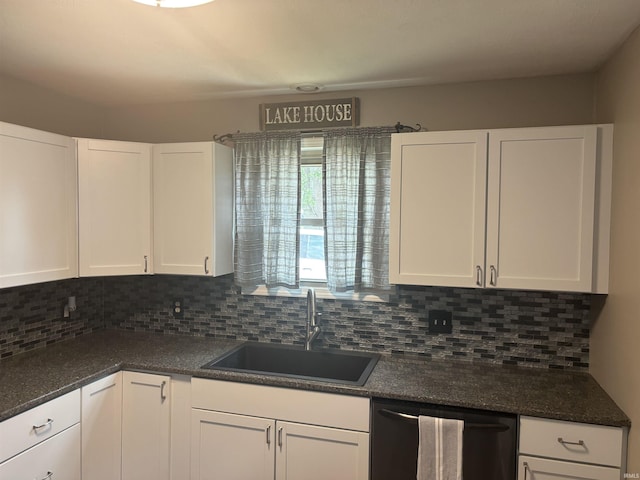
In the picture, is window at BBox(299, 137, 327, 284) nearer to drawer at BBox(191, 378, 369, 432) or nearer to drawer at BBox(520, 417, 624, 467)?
drawer at BBox(191, 378, 369, 432)

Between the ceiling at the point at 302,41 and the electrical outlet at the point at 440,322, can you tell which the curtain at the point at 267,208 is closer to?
the ceiling at the point at 302,41

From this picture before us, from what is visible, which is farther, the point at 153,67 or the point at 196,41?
the point at 153,67

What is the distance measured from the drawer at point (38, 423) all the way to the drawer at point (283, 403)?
55 centimetres

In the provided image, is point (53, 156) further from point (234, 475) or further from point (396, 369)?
point (396, 369)

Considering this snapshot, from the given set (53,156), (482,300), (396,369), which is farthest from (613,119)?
(53,156)

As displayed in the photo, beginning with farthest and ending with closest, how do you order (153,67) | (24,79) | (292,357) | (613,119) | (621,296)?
1. (292,357)
2. (24,79)
3. (153,67)
4. (613,119)
5. (621,296)

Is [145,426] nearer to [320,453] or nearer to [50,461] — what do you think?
[50,461]

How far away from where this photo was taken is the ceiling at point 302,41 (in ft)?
5.21

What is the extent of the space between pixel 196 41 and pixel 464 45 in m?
1.15

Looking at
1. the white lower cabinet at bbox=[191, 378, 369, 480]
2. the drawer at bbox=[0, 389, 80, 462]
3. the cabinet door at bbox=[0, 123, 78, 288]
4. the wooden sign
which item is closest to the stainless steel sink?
the white lower cabinet at bbox=[191, 378, 369, 480]

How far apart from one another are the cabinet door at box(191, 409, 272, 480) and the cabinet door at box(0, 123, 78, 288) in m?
1.08

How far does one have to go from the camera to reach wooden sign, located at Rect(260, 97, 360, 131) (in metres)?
2.55

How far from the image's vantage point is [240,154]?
2.68 metres

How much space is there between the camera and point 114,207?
2.51m
